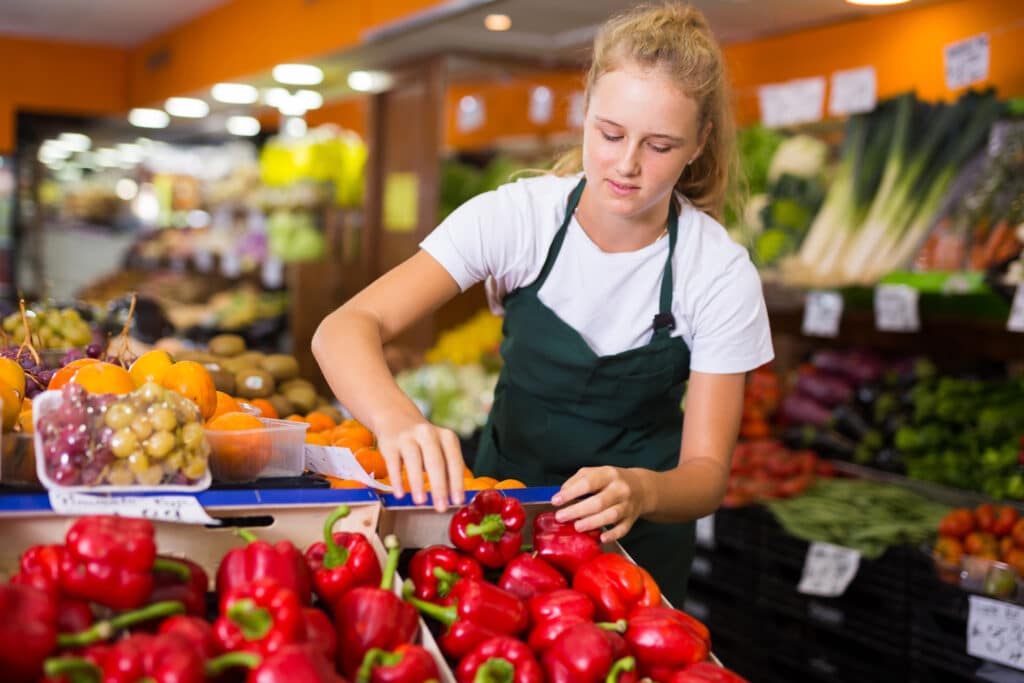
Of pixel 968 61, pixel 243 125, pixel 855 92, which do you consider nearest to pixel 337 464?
pixel 968 61

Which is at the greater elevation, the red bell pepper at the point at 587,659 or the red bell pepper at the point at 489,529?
the red bell pepper at the point at 489,529

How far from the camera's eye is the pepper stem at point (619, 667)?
4.18 feet

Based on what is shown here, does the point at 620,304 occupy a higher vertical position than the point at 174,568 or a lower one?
higher

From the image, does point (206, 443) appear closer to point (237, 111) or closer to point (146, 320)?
point (146, 320)

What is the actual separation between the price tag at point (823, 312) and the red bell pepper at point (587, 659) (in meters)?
2.59

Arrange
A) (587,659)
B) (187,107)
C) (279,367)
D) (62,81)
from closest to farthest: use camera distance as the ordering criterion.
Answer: (587,659)
(279,367)
(187,107)
(62,81)

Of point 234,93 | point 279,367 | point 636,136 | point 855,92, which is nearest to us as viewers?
point 636,136

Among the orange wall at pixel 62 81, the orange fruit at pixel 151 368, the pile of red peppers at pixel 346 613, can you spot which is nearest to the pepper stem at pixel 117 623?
the pile of red peppers at pixel 346 613

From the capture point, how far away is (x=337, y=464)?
5.73 feet

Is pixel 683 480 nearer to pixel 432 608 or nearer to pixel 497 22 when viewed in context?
pixel 432 608

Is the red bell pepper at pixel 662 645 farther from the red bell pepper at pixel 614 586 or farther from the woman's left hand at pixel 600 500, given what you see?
the woman's left hand at pixel 600 500

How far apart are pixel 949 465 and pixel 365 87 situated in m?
5.14

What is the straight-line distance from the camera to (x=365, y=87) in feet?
24.3

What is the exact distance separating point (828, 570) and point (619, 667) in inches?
83.5
